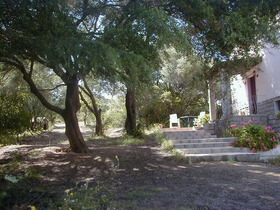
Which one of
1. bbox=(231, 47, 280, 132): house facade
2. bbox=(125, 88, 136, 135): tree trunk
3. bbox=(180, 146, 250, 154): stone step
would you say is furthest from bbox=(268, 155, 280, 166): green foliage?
bbox=(125, 88, 136, 135): tree trunk

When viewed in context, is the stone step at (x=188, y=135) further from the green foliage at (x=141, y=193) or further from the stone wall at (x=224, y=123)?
the green foliage at (x=141, y=193)

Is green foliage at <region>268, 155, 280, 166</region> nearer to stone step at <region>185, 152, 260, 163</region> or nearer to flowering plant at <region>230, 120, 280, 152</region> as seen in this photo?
stone step at <region>185, 152, 260, 163</region>

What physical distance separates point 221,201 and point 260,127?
5.71 meters

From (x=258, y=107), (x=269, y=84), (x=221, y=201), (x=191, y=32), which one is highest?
(x=191, y=32)

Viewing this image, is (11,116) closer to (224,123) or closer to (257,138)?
(224,123)

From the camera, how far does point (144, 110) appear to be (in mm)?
18953

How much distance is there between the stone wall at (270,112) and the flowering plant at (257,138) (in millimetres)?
1279

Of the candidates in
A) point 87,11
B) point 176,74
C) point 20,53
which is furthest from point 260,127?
point 176,74

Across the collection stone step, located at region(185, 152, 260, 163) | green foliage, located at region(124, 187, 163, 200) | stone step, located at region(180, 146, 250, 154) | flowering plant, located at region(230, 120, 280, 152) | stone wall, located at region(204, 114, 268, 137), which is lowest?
green foliage, located at region(124, 187, 163, 200)

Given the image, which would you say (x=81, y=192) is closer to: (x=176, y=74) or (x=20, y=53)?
(x=20, y=53)

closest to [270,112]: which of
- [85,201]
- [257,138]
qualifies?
[257,138]

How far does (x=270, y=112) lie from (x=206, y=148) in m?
4.31

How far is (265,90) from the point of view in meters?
11.7

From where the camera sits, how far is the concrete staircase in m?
7.79
